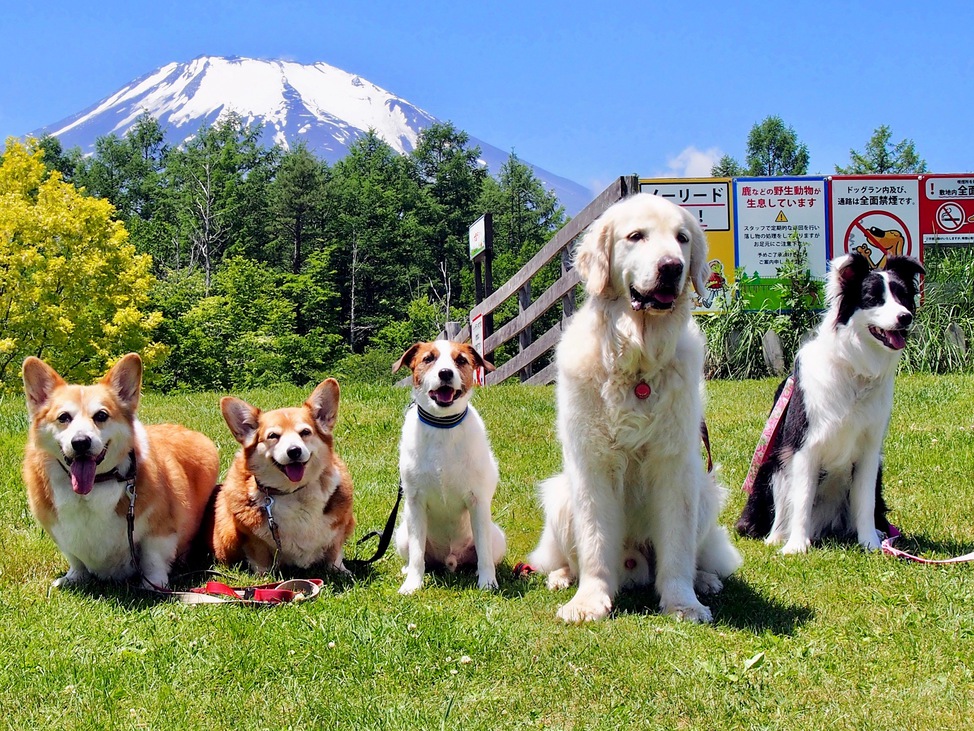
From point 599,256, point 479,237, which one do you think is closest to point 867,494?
point 599,256

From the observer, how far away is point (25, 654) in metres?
3.60

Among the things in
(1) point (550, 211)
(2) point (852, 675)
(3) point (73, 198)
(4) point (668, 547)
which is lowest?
(2) point (852, 675)

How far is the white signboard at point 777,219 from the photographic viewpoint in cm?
1488

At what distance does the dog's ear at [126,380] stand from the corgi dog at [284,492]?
1.52 ft

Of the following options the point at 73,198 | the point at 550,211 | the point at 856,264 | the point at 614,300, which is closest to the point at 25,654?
the point at 614,300

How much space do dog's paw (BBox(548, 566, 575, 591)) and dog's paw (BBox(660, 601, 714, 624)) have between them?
665 millimetres

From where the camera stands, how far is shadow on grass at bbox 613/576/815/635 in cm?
392

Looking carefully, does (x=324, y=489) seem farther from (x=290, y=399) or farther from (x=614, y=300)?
(x=290, y=399)

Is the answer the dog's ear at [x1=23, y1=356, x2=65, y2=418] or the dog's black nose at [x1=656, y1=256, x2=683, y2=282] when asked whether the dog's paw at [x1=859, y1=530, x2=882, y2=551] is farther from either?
the dog's ear at [x1=23, y1=356, x2=65, y2=418]

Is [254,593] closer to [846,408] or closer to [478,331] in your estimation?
[846,408]

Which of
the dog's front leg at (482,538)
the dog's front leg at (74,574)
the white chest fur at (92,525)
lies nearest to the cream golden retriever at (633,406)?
the dog's front leg at (482,538)

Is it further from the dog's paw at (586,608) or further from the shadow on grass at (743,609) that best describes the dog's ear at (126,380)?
the shadow on grass at (743,609)

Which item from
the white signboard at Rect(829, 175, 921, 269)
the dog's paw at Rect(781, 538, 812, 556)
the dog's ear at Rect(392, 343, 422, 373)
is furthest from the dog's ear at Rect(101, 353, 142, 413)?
the white signboard at Rect(829, 175, 921, 269)

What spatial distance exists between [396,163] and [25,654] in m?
60.7
